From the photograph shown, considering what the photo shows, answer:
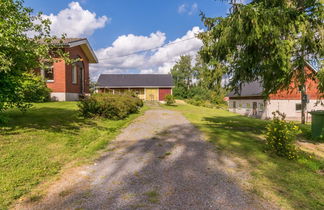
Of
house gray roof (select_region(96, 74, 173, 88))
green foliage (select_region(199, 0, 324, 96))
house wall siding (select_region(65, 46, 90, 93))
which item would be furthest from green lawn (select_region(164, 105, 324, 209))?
house gray roof (select_region(96, 74, 173, 88))

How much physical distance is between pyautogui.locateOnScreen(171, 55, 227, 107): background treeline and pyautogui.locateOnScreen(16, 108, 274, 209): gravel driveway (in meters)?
4.98

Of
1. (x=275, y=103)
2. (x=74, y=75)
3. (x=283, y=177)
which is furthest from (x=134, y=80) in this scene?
(x=283, y=177)

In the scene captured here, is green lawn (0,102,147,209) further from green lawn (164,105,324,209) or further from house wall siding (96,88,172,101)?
house wall siding (96,88,172,101)

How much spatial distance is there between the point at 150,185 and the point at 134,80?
109ft

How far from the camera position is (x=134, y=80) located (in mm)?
35125

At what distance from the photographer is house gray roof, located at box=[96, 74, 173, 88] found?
1310 inches

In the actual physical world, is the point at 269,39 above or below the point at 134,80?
below

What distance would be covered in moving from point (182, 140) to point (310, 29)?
634cm

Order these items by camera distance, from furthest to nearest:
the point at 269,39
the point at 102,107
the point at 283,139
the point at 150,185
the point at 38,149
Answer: the point at 102,107 < the point at 269,39 < the point at 283,139 < the point at 38,149 < the point at 150,185

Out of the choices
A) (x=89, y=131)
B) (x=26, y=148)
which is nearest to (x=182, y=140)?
(x=89, y=131)

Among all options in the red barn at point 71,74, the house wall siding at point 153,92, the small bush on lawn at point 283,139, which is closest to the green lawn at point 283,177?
the small bush on lawn at point 283,139

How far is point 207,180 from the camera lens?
10.5 ft

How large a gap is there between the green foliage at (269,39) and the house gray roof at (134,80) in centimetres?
2447

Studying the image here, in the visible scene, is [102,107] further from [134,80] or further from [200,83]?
[200,83]
